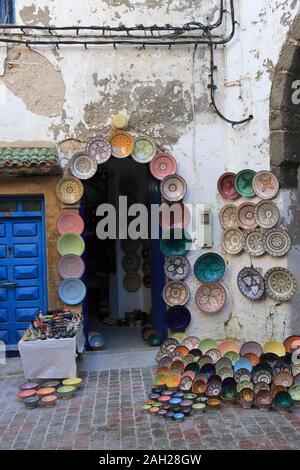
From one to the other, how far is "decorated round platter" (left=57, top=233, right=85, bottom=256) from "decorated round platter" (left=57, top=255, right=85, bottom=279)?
0.07m

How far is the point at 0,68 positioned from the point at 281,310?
4.81 m

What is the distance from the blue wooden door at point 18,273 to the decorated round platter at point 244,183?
273cm

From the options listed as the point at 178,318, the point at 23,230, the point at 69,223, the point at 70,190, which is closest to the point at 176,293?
the point at 178,318

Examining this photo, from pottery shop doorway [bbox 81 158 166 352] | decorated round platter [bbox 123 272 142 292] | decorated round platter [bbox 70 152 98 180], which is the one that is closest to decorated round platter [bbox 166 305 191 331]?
pottery shop doorway [bbox 81 158 166 352]

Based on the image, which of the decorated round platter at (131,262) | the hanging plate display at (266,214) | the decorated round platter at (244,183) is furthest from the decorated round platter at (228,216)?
the decorated round platter at (131,262)

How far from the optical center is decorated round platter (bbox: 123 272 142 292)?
26.0 feet

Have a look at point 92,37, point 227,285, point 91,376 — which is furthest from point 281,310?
point 92,37

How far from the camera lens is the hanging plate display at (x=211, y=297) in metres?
6.30

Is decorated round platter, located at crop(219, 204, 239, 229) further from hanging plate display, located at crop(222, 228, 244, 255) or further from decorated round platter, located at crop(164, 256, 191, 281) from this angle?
decorated round platter, located at crop(164, 256, 191, 281)

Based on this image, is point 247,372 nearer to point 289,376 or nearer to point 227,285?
point 289,376

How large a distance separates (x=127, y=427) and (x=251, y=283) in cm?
271

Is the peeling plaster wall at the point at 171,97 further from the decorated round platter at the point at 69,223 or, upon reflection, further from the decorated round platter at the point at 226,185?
the decorated round platter at the point at 69,223

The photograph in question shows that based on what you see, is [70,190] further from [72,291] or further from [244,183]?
[244,183]

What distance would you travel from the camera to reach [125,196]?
7914 millimetres
